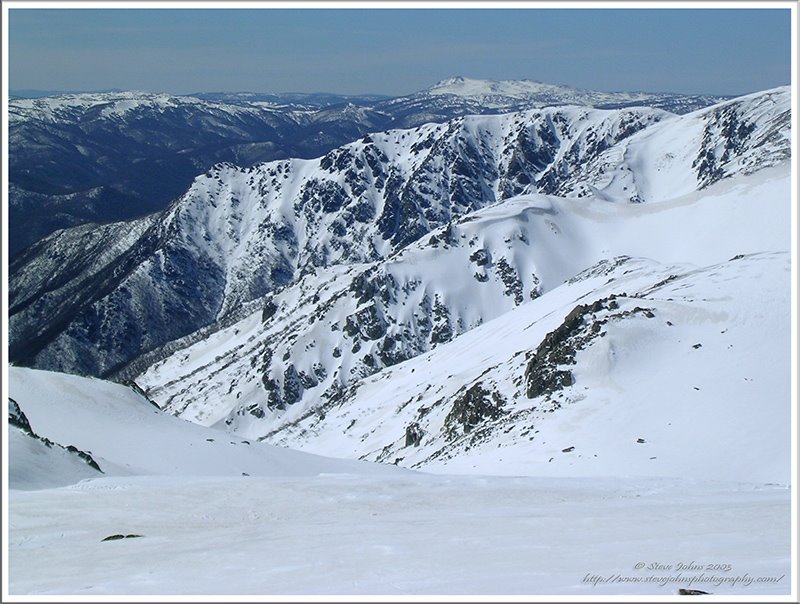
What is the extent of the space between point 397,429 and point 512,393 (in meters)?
19.4

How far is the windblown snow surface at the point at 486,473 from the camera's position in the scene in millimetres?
13555

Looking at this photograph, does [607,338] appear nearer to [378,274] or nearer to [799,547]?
[799,547]

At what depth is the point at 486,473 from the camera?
131 feet

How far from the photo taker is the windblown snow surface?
13555 millimetres

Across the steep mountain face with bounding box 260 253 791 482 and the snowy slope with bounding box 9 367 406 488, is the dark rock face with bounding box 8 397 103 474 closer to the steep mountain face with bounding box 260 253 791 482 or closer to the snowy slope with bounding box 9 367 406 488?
the snowy slope with bounding box 9 367 406 488

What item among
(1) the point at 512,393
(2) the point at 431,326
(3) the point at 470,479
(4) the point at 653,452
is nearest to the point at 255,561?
(3) the point at 470,479

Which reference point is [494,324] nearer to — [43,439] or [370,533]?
[43,439]

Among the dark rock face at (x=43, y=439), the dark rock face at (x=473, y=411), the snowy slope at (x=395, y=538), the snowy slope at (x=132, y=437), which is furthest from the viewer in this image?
the dark rock face at (x=473, y=411)

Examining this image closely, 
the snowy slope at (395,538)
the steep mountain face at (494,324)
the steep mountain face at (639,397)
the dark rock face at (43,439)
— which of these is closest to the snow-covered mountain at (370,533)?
the snowy slope at (395,538)

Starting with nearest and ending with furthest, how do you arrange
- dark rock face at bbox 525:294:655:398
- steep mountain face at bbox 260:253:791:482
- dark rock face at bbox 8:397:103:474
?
Answer: dark rock face at bbox 8:397:103:474 → steep mountain face at bbox 260:253:791:482 → dark rock face at bbox 525:294:655:398

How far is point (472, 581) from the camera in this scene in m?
12.5

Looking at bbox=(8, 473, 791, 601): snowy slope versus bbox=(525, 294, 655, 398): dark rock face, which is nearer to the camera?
bbox=(8, 473, 791, 601): snowy slope

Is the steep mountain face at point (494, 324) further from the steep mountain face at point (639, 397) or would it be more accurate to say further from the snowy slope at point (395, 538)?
the snowy slope at point (395, 538)

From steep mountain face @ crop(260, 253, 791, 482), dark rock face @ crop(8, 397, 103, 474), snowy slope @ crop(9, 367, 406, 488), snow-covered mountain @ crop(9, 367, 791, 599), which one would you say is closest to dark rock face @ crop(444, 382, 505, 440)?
steep mountain face @ crop(260, 253, 791, 482)
